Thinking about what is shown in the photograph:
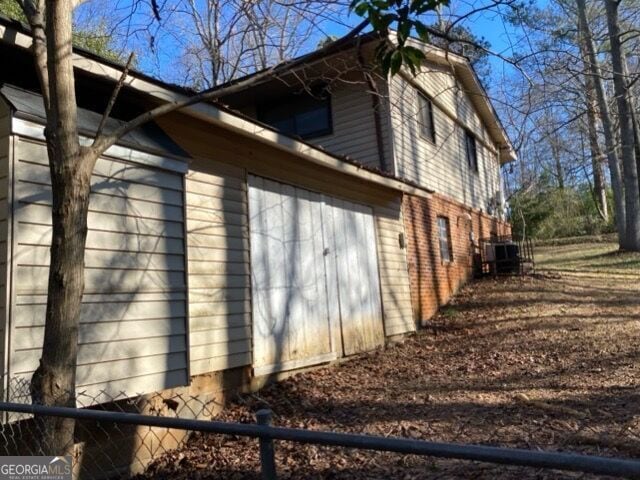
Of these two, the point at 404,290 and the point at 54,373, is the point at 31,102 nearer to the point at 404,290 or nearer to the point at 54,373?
the point at 54,373

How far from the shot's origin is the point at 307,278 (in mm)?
7168

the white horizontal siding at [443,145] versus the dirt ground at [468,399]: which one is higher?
the white horizontal siding at [443,145]

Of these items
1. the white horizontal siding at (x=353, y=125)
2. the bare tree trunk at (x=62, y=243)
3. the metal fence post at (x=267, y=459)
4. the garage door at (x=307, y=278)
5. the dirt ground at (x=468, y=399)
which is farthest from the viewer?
the white horizontal siding at (x=353, y=125)

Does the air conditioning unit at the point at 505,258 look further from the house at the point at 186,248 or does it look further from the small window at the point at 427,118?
the house at the point at 186,248

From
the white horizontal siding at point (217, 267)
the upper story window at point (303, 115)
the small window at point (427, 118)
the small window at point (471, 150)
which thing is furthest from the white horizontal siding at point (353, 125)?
the small window at point (471, 150)

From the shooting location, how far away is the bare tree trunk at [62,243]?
2836 millimetres

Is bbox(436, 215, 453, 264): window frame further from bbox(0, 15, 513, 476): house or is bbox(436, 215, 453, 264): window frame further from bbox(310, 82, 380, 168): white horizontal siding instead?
bbox(310, 82, 380, 168): white horizontal siding

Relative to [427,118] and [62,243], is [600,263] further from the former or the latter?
[62,243]

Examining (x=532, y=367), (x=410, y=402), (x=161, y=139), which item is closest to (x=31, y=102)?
(x=161, y=139)

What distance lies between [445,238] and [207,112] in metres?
8.86

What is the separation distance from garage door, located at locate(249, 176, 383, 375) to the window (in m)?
4.29

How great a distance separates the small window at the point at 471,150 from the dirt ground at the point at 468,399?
7.13 m

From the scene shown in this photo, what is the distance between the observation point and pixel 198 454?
15.1 ft

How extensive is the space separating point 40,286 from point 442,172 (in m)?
11.1
